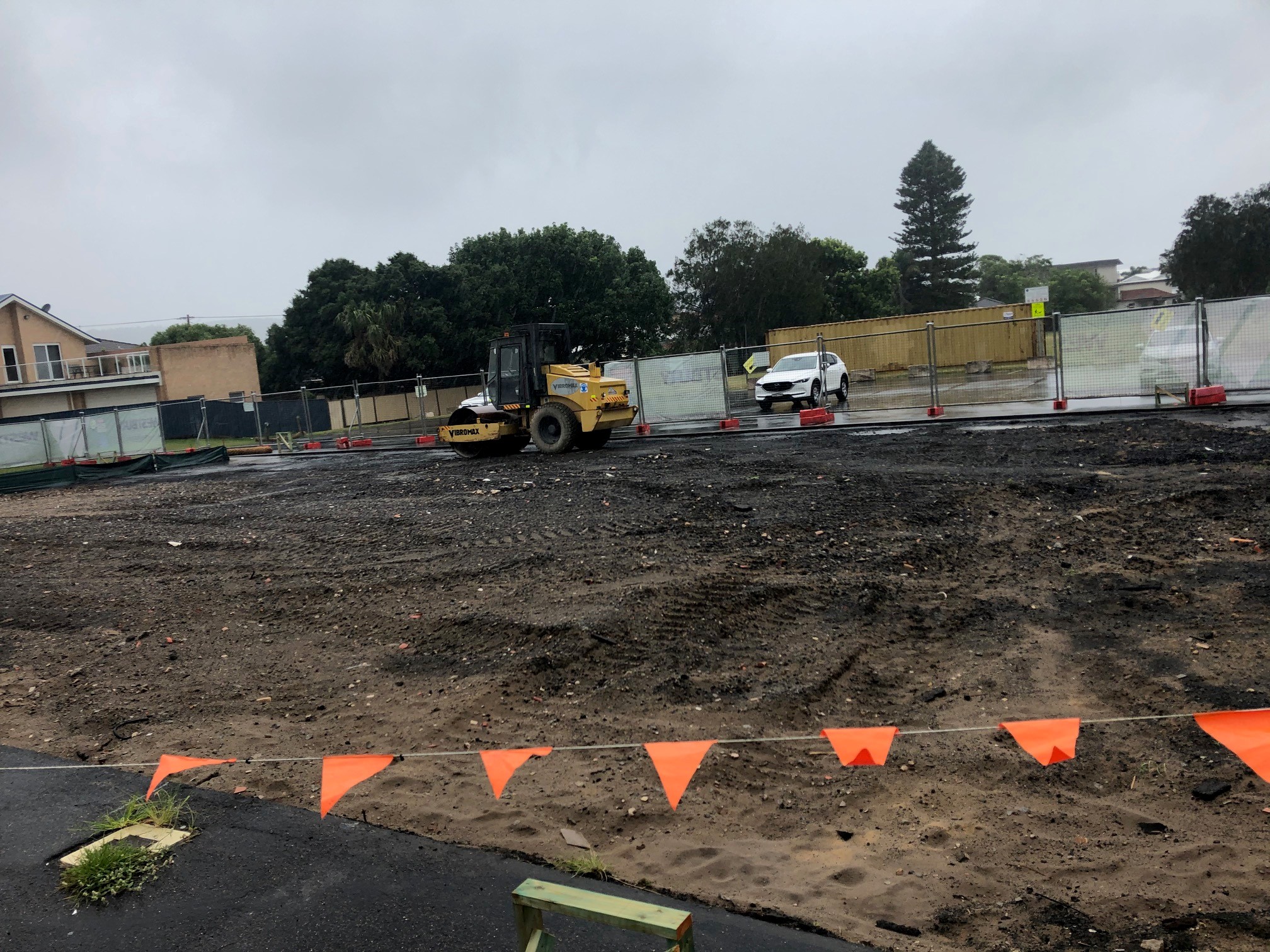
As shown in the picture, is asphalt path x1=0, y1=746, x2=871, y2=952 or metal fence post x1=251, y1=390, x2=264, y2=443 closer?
asphalt path x1=0, y1=746, x2=871, y2=952

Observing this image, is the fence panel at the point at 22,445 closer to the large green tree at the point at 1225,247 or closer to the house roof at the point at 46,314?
the house roof at the point at 46,314

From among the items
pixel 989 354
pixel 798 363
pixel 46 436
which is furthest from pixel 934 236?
pixel 46 436

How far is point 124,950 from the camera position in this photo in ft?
11.9

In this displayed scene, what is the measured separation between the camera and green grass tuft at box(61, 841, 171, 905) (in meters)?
4.03

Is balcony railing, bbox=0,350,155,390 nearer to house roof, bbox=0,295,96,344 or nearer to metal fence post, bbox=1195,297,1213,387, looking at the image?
house roof, bbox=0,295,96,344

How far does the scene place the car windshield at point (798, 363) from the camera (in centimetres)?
2584

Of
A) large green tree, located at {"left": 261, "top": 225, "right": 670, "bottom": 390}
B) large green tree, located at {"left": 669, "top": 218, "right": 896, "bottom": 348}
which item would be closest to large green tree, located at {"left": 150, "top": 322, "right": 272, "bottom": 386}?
large green tree, located at {"left": 261, "top": 225, "right": 670, "bottom": 390}

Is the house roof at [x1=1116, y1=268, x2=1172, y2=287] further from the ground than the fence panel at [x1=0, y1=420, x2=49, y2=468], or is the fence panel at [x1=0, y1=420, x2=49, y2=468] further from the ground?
the house roof at [x1=1116, y1=268, x2=1172, y2=287]

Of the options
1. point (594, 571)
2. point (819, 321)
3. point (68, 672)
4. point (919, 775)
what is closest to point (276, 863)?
point (919, 775)

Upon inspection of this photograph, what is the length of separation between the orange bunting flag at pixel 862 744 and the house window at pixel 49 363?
182 ft

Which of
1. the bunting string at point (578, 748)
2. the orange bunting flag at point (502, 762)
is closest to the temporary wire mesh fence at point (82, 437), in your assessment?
the bunting string at point (578, 748)

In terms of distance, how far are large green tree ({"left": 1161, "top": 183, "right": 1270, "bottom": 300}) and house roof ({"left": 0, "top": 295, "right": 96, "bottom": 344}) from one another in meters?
67.0

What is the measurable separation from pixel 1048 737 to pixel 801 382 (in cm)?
2100

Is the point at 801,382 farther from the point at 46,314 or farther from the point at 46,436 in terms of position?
the point at 46,314
